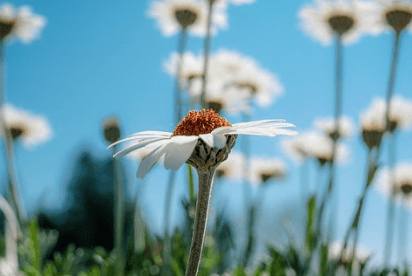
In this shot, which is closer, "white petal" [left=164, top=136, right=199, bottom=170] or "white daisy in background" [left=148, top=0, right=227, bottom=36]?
"white petal" [left=164, top=136, right=199, bottom=170]

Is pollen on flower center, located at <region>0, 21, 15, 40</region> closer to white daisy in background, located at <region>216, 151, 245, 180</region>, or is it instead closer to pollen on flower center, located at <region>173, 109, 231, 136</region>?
white daisy in background, located at <region>216, 151, 245, 180</region>

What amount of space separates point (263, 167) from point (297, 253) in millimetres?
1747

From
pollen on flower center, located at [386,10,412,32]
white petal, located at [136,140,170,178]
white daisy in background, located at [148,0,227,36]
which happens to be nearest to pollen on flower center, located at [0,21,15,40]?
white daisy in background, located at [148,0,227,36]

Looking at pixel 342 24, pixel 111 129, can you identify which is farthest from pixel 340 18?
pixel 111 129

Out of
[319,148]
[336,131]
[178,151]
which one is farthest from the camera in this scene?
[319,148]

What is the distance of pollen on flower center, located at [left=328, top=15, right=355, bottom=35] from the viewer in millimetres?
2811

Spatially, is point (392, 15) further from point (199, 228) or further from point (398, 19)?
point (199, 228)

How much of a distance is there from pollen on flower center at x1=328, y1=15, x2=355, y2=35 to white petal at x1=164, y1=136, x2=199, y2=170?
83.6 inches

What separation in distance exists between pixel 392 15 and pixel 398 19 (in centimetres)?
5

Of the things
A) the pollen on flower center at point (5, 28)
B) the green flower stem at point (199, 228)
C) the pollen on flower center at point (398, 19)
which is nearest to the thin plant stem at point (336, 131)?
the pollen on flower center at point (398, 19)

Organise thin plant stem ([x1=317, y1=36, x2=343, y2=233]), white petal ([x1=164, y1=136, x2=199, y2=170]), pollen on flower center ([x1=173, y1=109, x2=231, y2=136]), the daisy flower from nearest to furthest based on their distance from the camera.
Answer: white petal ([x1=164, y1=136, x2=199, y2=170]) < pollen on flower center ([x1=173, y1=109, x2=231, y2=136]) < thin plant stem ([x1=317, y1=36, x2=343, y2=233]) < the daisy flower

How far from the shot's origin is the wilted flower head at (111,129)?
Result: 267cm

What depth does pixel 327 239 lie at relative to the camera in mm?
2316

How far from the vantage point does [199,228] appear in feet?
3.01
